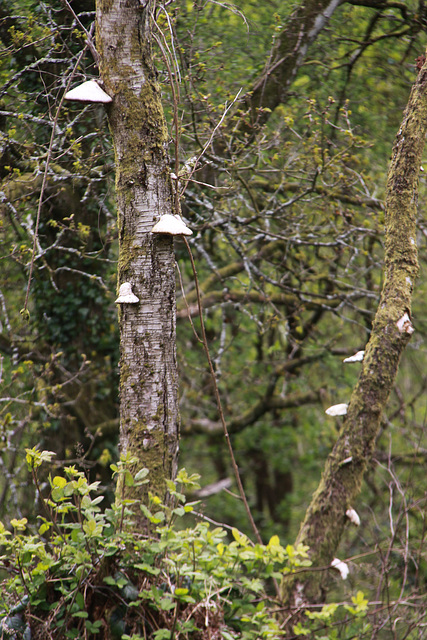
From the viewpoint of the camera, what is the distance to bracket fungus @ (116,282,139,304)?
2.28 metres

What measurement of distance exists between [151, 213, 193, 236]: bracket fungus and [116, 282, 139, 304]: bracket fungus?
288 mm

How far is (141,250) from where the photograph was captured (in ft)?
7.75

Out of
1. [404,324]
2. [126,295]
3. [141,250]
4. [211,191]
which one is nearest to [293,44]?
[211,191]

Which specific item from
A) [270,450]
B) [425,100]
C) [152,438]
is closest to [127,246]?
[152,438]

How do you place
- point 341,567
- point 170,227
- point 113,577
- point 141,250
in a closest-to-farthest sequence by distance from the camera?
point 113,577 < point 170,227 < point 141,250 < point 341,567

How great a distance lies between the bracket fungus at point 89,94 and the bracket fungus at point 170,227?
1.99 feet

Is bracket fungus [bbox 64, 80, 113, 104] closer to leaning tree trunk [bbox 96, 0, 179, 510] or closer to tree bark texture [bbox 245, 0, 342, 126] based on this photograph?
leaning tree trunk [bbox 96, 0, 179, 510]

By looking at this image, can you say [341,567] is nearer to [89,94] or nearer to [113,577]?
[113,577]

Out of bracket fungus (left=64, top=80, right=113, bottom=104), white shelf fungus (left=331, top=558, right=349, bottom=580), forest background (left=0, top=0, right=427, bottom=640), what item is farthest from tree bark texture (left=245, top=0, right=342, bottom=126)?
white shelf fungus (left=331, top=558, right=349, bottom=580)

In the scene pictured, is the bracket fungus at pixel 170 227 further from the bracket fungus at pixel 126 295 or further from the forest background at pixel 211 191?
the forest background at pixel 211 191

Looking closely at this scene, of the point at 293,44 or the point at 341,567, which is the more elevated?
the point at 293,44

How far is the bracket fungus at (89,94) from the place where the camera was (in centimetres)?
220

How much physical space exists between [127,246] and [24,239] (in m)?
2.67

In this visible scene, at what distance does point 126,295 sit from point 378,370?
65.7 inches
